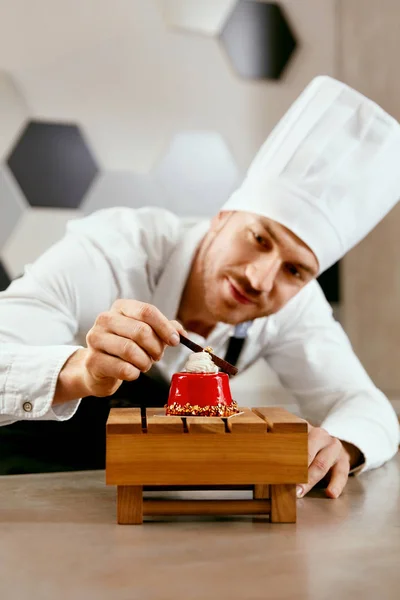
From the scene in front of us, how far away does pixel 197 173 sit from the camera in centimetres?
175

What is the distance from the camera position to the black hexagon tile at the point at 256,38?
5.81 ft

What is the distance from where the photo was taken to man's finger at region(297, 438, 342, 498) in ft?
3.14

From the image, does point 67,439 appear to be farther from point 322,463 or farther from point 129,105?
point 129,105

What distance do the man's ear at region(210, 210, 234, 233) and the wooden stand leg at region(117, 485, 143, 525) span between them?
77 centimetres

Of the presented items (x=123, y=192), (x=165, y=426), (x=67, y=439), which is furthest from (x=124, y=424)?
(x=123, y=192)

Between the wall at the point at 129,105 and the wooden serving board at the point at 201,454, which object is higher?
the wall at the point at 129,105

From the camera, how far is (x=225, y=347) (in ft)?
5.03

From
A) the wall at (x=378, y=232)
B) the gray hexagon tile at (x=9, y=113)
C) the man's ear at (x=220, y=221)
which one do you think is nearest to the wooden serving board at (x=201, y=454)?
the man's ear at (x=220, y=221)

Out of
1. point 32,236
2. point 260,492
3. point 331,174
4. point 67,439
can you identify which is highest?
point 331,174

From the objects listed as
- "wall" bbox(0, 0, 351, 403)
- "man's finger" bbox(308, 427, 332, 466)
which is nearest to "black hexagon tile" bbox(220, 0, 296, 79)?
"wall" bbox(0, 0, 351, 403)

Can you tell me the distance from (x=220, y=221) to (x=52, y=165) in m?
0.43

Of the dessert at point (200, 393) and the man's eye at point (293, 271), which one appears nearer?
the dessert at point (200, 393)

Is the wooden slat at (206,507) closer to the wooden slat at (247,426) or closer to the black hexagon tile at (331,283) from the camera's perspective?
the wooden slat at (247,426)

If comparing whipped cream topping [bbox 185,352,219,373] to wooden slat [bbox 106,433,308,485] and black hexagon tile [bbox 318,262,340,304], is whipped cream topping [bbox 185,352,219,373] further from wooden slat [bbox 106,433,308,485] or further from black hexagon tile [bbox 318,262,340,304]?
black hexagon tile [bbox 318,262,340,304]
